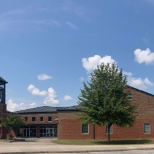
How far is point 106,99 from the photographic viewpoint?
123 feet

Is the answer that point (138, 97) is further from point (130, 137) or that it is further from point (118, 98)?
point (118, 98)

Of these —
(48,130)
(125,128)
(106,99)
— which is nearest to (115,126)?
(125,128)

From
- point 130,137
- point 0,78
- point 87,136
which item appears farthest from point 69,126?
point 0,78

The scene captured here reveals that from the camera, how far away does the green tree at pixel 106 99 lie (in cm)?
3756

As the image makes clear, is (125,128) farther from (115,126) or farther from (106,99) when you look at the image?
(106,99)

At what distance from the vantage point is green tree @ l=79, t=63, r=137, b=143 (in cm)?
3756

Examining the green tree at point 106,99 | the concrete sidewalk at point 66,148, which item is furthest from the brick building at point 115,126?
the concrete sidewalk at point 66,148

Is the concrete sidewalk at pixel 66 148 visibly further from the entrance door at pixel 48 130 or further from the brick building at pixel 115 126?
the entrance door at pixel 48 130

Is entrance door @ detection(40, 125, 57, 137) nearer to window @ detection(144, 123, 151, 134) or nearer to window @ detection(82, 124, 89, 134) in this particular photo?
window @ detection(82, 124, 89, 134)

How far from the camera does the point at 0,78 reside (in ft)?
195

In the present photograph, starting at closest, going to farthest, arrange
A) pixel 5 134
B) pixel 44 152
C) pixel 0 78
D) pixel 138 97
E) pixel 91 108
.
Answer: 1. pixel 44 152
2. pixel 91 108
3. pixel 138 97
4. pixel 0 78
5. pixel 5 134

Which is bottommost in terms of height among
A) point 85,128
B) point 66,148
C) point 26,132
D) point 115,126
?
point 26,132

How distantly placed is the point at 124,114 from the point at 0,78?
91.2 feet

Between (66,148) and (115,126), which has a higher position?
(115,126)
